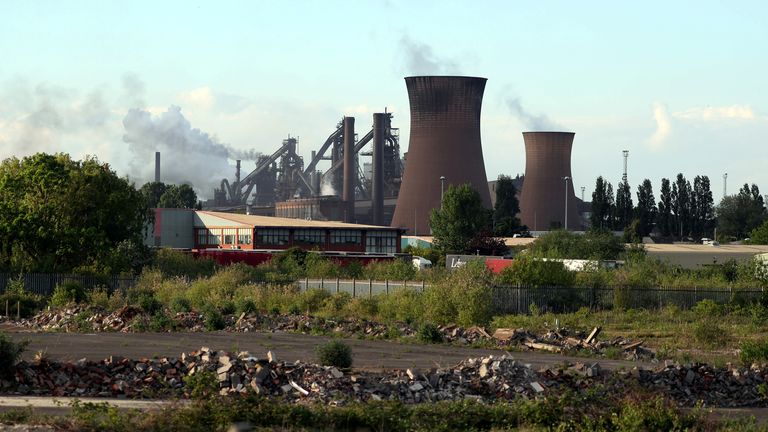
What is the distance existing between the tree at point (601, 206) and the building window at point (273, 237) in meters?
36.0

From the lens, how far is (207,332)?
25.8m

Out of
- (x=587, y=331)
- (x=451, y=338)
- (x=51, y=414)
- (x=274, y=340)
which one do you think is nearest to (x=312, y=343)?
(x=274, y=340)

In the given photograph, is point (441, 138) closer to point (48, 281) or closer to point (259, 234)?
point (259, 234)

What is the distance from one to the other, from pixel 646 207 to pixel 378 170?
25.7 m

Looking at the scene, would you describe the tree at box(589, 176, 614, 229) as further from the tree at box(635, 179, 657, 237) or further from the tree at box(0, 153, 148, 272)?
the tree at box(0, 153, 148, 272)

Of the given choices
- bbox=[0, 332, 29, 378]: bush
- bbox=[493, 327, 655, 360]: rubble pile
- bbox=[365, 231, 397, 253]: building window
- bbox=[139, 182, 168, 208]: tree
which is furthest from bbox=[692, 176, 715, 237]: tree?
bbox=[0, 332, 29, 378]: bush

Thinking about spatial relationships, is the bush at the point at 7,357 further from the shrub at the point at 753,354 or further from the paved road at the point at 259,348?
the shrub at the point at 753,354

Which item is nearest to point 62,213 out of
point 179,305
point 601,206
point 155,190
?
point 179,305

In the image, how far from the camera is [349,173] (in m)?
105

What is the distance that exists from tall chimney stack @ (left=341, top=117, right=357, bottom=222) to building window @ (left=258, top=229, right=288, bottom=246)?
42309mm

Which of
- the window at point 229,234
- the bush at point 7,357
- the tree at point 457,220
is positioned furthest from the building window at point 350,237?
the bush at point 7,357

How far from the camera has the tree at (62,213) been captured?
39.1 meters

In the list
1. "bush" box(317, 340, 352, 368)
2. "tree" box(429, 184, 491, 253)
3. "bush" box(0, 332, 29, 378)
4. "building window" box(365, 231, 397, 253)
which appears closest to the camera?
"bush" box(0, 332, 29, 378)

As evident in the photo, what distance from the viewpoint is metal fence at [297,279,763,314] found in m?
31.2
